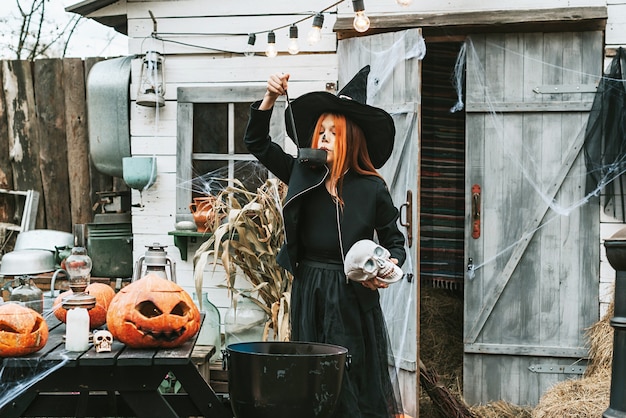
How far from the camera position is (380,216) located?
378 cm

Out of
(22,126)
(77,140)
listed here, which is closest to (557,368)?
(77,140)

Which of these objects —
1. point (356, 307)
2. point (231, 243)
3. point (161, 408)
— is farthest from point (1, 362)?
point (231, 243)

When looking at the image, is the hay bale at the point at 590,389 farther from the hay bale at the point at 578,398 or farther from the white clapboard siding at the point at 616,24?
the white clapboard siding at the point at 616,24

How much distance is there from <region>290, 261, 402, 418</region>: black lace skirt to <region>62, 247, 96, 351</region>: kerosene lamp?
3.32ft

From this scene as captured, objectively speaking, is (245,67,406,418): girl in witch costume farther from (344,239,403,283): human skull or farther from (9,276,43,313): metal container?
(9,276,43,313): metal container

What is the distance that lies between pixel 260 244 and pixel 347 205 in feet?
5.94

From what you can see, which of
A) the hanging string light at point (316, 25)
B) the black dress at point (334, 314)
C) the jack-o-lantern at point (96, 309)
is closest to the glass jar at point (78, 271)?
the jack-o-lantern at point (96, 309)

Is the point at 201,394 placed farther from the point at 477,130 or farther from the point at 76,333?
the point at 477,130

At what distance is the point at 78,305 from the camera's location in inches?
118

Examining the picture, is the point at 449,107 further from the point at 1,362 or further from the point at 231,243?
the point at 1,362

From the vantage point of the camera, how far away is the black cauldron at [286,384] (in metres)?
2.64

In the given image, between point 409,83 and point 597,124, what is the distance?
4.36 feet

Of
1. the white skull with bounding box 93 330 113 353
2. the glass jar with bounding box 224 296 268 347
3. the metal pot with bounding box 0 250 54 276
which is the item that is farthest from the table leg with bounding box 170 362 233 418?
the metal pot with bounding box 0 250 54 276

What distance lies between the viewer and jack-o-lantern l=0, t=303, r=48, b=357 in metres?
2.77
